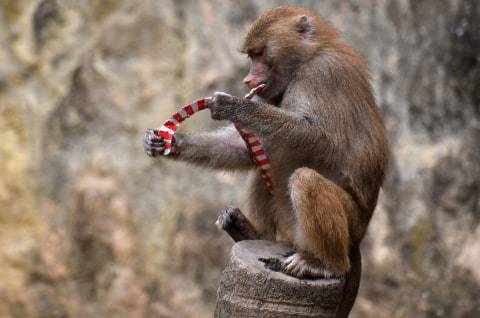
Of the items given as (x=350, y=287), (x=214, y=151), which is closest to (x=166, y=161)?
(x=214, y=151)

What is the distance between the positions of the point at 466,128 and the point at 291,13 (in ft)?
8.72

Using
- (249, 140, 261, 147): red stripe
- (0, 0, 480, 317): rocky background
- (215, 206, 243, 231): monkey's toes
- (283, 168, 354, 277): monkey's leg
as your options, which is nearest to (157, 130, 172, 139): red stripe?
(249, 140, 261, 147): red stripe

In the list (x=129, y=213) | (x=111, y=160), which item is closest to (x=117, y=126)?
(x=111, y=160)

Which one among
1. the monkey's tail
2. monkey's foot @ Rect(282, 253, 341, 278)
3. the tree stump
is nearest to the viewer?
the tree stump

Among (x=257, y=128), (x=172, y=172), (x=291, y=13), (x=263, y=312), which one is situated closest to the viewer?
(x=263, y=312)

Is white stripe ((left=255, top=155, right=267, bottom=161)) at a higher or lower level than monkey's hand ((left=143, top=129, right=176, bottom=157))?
lower

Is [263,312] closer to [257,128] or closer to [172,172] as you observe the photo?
[257,128]

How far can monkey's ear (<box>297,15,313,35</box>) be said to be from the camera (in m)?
5.12

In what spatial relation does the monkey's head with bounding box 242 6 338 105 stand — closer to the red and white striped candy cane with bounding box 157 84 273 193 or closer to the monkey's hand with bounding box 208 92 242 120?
the red and white striped candy cane with bounding box 157 84 273 193

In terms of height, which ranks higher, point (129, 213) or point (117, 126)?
point (117, 126)

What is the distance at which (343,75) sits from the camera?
4.96 metres

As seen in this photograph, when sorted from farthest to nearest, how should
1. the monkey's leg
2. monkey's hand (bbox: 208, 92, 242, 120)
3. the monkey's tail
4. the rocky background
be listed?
the rocky background → the monkey's tail → monkey's hand (bbox: 208, 92, 242, 120) → the monkey's leg

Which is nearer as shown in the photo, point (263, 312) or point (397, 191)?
point (263, 312)

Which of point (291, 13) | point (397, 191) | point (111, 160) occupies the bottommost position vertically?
point (397, 191)
